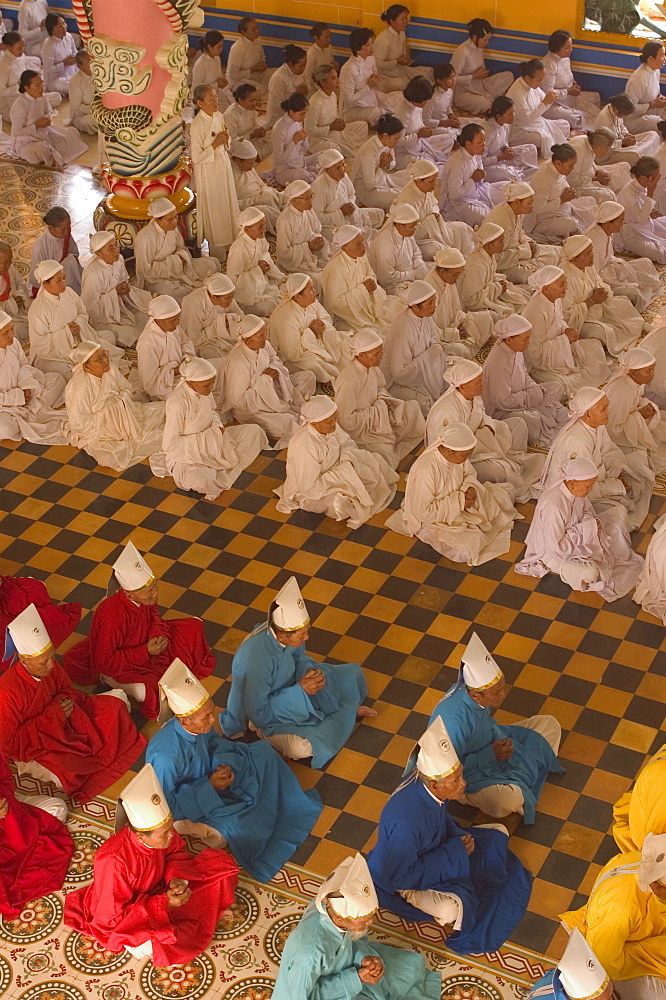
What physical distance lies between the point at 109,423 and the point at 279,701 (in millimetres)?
3867

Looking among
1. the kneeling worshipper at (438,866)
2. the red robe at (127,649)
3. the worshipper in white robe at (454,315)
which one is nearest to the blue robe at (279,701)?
the red robe at (127,649)

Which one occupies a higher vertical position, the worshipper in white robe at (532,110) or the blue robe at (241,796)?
the worshipper in white robe at (532,110)

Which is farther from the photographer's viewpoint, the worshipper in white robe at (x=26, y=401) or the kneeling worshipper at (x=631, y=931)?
the worshipper in white robe at (x=26, y=401)

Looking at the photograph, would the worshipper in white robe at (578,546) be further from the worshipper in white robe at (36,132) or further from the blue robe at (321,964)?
the worshipper in white robe at (36,132)

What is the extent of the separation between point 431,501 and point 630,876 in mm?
4021

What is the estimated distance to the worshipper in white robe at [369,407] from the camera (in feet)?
37.9

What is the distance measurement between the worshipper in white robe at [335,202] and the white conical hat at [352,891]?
9336 mm

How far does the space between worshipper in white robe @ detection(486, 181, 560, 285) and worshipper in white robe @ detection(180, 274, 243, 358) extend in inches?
117

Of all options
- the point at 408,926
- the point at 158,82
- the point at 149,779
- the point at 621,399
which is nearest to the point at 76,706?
A: the point at 149,779

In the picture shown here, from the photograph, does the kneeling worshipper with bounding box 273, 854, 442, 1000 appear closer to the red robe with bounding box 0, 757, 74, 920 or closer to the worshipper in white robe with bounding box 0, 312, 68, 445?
the red robe with bounding box 0, 757, 74, 920

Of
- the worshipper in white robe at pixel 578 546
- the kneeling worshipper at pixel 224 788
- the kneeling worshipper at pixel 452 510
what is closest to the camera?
the kneeling worshipper at pixel 224 788

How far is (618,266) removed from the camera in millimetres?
13992

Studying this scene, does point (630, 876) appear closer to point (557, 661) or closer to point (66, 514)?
point (557, 661)

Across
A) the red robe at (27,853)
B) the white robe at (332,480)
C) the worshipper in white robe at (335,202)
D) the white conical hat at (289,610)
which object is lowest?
the red robe at (27,853)
